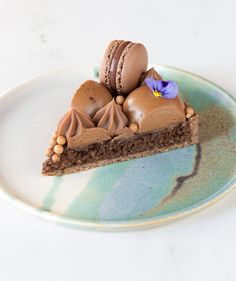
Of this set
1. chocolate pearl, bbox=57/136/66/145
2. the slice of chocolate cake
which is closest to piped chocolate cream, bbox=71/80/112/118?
the slice of chocolate cake

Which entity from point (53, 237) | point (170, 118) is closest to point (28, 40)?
point (170, 118)

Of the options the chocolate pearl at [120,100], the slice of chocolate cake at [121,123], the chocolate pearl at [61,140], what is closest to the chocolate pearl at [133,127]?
the slice of chocolate cake at [121,123]

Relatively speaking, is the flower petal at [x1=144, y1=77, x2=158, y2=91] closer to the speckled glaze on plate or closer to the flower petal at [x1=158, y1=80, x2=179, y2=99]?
the flower petal at [x1=158, y1=80, x2=179, y2=99]

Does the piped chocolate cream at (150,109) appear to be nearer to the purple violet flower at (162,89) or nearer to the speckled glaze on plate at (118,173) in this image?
the purple violet flower at (162,89)

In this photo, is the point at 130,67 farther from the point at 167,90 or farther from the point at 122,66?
the point at 167,90

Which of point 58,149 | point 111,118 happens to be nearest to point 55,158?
point 58,149
